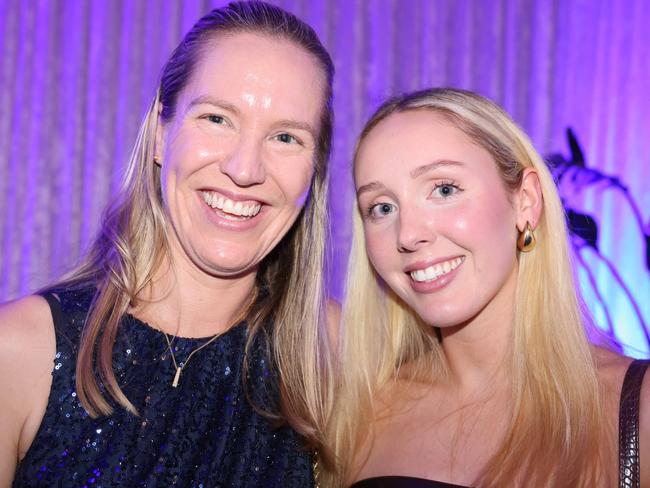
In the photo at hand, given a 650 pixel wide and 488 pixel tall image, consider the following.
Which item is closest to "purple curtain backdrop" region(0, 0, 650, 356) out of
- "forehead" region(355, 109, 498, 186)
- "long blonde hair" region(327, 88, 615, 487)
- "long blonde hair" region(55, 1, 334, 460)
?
"long blonde hair" region(327, 88, 615, 487)

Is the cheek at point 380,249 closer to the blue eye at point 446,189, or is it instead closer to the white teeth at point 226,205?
the blue eye at point 446,189

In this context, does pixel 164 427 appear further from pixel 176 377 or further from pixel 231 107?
pixel 231 107

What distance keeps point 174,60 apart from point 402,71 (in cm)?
317

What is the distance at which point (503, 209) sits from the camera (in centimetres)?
217

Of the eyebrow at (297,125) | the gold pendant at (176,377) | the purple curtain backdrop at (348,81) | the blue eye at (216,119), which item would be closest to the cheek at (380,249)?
the eyebrow at (297,125)

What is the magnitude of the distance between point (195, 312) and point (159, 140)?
1.71 ft

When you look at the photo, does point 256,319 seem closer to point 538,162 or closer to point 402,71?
point 538,162

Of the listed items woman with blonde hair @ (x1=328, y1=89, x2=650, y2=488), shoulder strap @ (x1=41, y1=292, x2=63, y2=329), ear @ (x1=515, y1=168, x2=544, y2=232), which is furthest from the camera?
ear @ (x1=515, y1=168, x2=544, y2=232)

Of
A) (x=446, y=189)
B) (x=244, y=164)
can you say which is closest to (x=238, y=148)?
(x=244, y=164)

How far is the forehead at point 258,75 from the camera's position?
203cm

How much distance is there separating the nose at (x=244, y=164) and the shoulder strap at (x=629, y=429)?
3.69 ft

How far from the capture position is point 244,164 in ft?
6.58

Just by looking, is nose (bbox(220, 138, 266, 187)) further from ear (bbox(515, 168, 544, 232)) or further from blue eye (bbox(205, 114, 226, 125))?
ear (bbox(515, 168, 544, 232))

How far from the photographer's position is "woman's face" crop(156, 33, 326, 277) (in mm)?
2027
